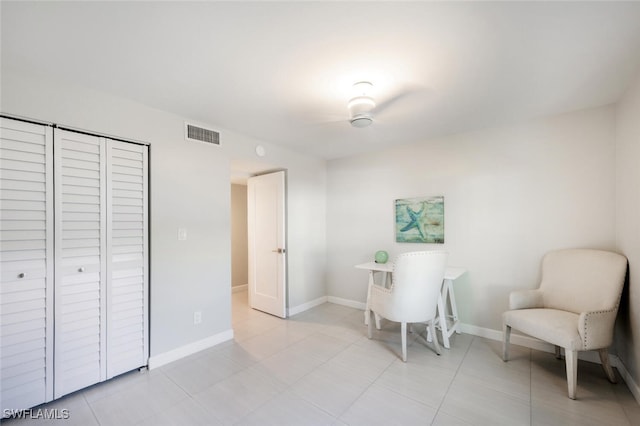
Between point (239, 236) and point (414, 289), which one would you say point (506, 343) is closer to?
point (414, 289)

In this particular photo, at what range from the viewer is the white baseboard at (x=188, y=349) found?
2.46 meters

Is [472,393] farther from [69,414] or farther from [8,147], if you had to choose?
[8,147]

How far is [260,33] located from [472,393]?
284 centimetres

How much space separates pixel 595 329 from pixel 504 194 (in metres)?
1.43

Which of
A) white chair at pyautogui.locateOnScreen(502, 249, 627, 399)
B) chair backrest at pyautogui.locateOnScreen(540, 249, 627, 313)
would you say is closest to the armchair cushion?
white chair at pyautogui.locateOnScreen(502, 249, 627, 399)

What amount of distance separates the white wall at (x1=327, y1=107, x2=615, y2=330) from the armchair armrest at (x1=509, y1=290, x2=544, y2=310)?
0.84 feet

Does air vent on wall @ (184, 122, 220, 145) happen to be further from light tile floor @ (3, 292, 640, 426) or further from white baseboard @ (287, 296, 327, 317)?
white baseboard @ (287, 296, 327, 317)

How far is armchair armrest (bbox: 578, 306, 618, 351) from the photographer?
6.45 ft

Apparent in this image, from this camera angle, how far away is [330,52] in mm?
1672

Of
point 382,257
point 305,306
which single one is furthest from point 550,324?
point 305,306

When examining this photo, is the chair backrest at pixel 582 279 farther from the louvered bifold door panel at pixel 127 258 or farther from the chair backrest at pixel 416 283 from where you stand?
the louvered bifold door panel at pixel 127 258

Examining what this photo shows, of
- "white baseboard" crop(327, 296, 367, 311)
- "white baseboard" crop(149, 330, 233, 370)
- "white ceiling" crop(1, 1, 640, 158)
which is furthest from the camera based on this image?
"white baseboard" crop(327, 296, 367, 311)

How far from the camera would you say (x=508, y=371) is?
7.65 ft

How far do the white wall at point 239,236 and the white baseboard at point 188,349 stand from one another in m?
2.33
